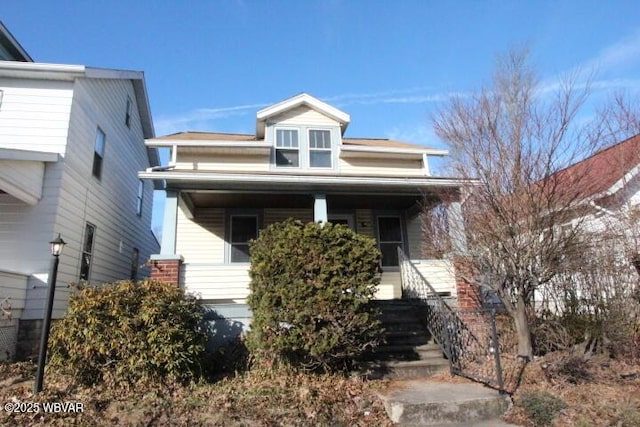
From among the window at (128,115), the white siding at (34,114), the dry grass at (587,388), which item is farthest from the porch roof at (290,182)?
the window at (128,115)

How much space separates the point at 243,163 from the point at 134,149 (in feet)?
20.2

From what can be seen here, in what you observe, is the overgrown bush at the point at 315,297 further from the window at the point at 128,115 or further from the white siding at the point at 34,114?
the window at the point at 128,115

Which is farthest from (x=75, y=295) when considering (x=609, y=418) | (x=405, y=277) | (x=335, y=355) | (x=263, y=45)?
(x=263, y=45)

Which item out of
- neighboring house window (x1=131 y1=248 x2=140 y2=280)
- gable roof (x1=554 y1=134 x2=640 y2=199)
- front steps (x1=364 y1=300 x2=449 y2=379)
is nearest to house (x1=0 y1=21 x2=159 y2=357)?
neighboring house window (x1=131 y1=248 x2=140 y2=280)

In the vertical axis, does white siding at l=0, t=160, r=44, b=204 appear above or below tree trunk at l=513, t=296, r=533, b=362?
above

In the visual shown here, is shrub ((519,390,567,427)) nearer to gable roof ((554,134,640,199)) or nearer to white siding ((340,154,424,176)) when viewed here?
gable roof ((554,134,640,199))

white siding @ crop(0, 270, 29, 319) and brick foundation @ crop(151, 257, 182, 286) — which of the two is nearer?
white siding @ crop(0, 270, 29, 319)

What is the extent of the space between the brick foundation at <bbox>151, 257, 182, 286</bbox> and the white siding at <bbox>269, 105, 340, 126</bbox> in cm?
531

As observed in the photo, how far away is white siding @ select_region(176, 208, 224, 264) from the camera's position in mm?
10516

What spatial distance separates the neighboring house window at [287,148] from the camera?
434 inches

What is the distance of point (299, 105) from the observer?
1143 centimetres

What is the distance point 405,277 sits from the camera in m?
9.43

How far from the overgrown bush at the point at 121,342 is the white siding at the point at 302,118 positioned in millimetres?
6791

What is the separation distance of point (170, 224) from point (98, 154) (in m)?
4.81
